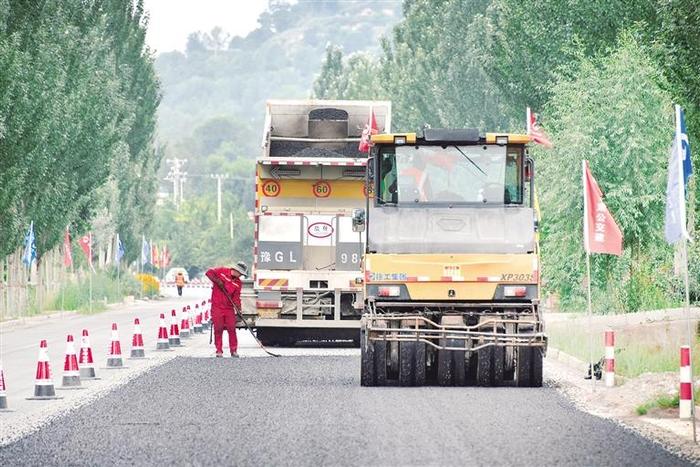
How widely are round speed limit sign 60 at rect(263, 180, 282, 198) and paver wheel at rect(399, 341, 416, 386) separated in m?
11.0

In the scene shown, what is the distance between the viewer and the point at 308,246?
3400cm

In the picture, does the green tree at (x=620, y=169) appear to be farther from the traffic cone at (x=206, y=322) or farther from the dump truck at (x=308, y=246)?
the traffic cone at (x=206, y=322)

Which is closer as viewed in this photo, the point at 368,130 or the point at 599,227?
the point at 599,227

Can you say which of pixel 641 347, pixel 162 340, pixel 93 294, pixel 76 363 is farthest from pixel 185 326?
pixel 93 294

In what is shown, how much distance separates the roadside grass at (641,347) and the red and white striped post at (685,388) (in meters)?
5.78

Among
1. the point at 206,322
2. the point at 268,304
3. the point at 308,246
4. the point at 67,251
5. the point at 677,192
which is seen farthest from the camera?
the point at 67,251

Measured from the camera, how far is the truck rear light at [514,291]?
940 inches

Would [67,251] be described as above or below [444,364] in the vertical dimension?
above

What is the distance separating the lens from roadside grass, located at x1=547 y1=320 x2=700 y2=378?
2534cm

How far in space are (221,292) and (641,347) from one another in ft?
25.6

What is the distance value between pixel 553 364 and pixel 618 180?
1182 centimetres

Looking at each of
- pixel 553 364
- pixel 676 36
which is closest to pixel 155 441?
pixel 553 364

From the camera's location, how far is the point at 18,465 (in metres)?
15.1

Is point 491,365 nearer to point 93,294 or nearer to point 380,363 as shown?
point 380,363
